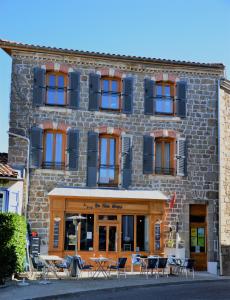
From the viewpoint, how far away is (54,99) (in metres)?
19.0

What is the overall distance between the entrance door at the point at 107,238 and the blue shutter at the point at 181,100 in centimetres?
509

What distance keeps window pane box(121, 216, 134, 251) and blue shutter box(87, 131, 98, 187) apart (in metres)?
1.82

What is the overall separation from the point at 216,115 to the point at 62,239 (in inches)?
303

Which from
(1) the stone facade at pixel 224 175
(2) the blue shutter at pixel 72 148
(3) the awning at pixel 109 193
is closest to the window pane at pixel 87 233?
(3) the awning at pixel 109 193

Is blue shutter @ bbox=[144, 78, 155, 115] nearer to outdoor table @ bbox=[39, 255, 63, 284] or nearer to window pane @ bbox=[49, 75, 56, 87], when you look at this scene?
window pane @ bbox=[49, 75, 56, 87]

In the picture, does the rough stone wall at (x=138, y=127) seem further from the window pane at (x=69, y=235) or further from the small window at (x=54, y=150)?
the window pane at (x=69, y=235)

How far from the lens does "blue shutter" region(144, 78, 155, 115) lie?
19.7m

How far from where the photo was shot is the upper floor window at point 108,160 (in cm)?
1912

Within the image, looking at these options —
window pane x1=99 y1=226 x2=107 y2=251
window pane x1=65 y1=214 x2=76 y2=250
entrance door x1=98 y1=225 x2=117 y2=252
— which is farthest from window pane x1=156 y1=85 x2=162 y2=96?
window pane x1=65 y1=214 x2=76 y2=250

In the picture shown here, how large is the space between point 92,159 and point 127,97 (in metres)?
2.76

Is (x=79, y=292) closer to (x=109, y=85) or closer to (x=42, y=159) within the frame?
(x=42, y=159)

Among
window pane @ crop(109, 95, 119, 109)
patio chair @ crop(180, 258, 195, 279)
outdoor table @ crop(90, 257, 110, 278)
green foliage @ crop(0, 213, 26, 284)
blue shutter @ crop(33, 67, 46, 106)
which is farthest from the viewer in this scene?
window pane @ crop(109, 95, 119, 109)

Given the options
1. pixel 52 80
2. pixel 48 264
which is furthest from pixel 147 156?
pixel 48 264

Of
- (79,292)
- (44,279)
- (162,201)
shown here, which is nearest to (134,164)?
(162,201)
